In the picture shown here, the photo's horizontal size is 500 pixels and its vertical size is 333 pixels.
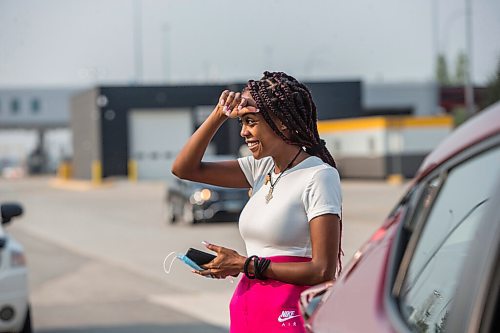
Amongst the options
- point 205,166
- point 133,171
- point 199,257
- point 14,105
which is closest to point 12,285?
point 205,166

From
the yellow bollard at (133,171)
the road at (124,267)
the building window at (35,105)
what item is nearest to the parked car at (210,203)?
the road at (124,267)

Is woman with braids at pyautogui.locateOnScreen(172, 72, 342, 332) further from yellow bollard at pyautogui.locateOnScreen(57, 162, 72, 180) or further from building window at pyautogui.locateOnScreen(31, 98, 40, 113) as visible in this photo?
building window at pyautogui.locateOnScreen(31, 98, 40, 113)

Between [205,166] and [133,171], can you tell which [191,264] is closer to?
[205,166]

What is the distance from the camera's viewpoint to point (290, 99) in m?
3.79

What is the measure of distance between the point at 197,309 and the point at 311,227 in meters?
9.90

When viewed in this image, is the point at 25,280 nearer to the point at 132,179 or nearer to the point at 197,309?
the point at 197,309

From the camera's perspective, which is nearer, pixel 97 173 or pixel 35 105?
Result: pixel 97 173

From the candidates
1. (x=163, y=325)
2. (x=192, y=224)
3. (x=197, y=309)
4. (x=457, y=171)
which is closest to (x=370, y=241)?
(x=457, y=171)

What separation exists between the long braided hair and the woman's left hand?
321 mm

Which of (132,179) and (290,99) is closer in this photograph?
(290,99)

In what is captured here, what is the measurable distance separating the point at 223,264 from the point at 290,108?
1.72ft

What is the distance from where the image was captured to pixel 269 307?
3.69 meters

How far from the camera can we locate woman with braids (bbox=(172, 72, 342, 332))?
11.8 feet

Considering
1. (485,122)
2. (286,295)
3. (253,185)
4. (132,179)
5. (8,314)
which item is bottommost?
(132,179)
